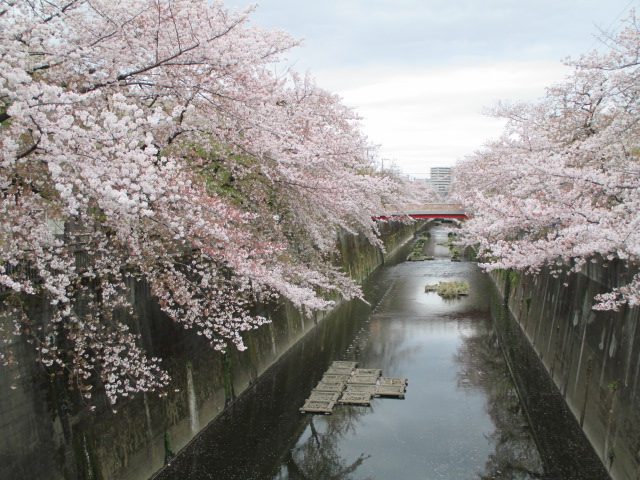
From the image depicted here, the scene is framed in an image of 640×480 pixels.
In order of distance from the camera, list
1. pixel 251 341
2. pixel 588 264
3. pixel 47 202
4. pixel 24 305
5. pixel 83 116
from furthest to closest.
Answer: pixel 251 341 → pixel 588 264 → pixel 24 305 → pixel 47 202 → pixel 83 116

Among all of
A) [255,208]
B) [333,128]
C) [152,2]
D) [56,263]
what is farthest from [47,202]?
[333,128]

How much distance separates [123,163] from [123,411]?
6.24m

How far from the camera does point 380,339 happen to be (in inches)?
907

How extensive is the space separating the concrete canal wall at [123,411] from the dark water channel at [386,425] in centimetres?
65

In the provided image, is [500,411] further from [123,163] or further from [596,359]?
[123,163]

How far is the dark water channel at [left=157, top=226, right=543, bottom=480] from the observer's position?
12289mm

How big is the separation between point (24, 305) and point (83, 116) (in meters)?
4.01

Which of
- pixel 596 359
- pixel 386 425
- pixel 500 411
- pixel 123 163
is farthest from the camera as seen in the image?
pixel 500 411

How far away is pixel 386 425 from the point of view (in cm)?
1451

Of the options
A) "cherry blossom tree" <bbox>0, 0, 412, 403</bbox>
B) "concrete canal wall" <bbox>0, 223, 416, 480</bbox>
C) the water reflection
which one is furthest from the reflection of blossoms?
"concrete canal wall" <bbox>0, 223, 416, 480</bbox>

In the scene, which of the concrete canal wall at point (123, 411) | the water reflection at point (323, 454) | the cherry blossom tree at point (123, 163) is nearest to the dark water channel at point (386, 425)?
the water reflection at point (323, 454)

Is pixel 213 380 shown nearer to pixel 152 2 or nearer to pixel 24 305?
pixel 24 305

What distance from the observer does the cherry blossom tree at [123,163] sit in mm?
5969

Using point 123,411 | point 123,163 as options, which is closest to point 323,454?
point 123,411
